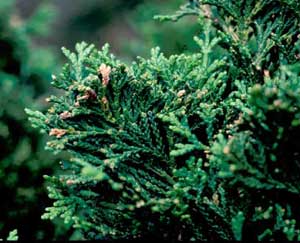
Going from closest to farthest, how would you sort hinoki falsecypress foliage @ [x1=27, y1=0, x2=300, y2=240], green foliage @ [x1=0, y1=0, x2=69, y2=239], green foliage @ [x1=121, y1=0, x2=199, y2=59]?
hinoki falsecypress foliage @ [x1=27, y1=0, x2=300, y2=240] → green foliage @ [x1=0, y1=0, x2=69, y2=239] → green foliage @ [x1=121, y1=0, x2=199, y2=59]

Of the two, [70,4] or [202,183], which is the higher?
[70,4]

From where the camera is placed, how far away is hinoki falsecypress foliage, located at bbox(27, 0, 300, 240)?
192cm

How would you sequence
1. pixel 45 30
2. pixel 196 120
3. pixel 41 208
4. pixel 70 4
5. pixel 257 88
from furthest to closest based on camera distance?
pixel 70 4 → pixel 45 30 → pixel 41 208 → pixel 196 120 → pixel 257 88

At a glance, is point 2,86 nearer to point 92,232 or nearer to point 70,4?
point 92,232

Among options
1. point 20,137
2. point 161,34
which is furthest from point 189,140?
point 161,34

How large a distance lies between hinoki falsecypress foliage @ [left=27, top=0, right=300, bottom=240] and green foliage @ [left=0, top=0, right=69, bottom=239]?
1.92 m

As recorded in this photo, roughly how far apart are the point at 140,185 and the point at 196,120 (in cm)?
50

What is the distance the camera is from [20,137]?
4488 millimetres

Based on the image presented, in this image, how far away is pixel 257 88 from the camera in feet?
6.00

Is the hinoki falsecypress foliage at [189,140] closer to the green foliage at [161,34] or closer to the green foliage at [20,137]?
the green foliage at [20,137]

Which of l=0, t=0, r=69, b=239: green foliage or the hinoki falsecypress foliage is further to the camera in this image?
l=0, t=0, r=69, b=239: green foliage

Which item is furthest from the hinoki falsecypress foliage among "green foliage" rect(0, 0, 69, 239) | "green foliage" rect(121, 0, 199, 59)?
"green foliage" rect(121, 0, 199, 59)

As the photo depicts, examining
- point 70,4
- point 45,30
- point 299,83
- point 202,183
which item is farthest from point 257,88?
point 70,4

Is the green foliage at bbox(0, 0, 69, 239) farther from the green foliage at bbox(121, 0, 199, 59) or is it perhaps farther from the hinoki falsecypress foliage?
the hinoki falsecypress foliage
